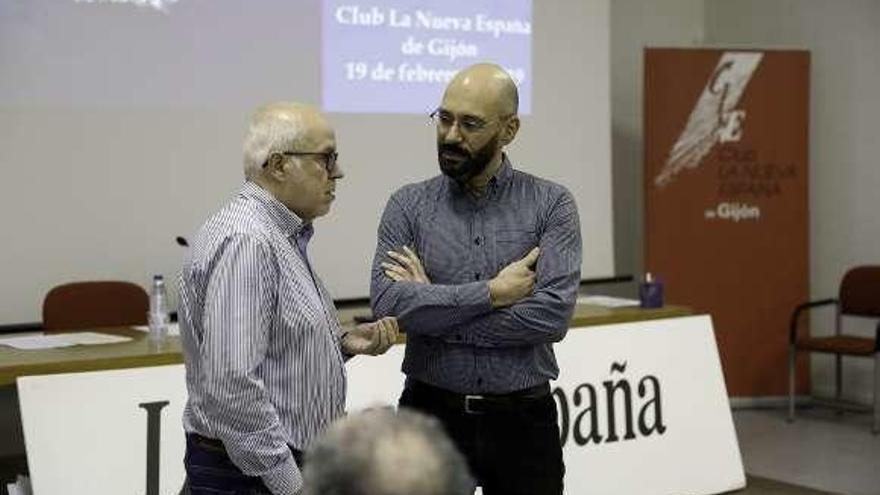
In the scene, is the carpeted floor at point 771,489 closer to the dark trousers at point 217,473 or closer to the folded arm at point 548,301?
the folded arm at point 548,301

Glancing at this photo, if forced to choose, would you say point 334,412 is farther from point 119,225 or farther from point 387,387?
point 119,225

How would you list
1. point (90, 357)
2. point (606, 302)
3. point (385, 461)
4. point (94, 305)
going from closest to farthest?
point (385, 461) → point (90, 357) → point (94, 305) → point (606, 302)

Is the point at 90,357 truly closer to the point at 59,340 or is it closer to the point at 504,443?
the point at 59,340

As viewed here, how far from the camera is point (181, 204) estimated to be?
5.25m

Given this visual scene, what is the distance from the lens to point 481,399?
259cm

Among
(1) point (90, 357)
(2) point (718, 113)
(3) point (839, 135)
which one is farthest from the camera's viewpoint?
(3) point (839, 135)

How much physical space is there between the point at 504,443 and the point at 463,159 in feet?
2.07

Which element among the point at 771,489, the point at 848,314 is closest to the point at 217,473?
the point at 771,489

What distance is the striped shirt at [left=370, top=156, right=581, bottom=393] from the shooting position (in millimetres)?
2604

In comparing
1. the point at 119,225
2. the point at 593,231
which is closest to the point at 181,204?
the point at 119,225

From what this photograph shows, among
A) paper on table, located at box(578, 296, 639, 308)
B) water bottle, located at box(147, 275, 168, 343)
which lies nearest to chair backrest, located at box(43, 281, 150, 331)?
water bottle, located at box(147, 275, 168, 343)

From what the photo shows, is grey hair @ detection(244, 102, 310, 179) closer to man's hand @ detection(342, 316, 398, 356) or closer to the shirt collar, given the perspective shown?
the shirt collar

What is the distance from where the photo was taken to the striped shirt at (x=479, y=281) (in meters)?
2.60

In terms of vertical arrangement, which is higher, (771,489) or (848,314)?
(848,314)
